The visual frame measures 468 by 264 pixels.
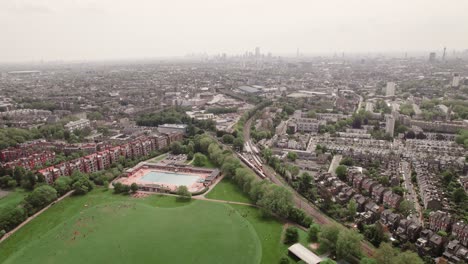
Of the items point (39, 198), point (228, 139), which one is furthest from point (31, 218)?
point (228, 139)

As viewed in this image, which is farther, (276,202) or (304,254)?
(276,202)

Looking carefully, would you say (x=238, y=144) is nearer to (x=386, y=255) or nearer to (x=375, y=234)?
(x=375, y=234)

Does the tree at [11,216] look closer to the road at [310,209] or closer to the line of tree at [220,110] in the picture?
the road at [310,209]

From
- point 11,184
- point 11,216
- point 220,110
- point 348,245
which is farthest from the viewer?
point 220,110

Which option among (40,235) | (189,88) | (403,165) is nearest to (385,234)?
(403,165)

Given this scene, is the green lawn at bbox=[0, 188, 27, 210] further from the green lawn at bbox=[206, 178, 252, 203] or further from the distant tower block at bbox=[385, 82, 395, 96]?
the distant tower block at bbox=[385, 82, 395, 96]

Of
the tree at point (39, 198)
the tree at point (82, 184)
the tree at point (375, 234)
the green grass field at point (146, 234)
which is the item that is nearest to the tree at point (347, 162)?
the tree at point (375, 234)

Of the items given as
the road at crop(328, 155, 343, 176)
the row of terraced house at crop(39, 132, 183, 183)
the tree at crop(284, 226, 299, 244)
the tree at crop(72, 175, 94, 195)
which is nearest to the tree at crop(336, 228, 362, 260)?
the tree at crop(284, 226, 299, 244)
